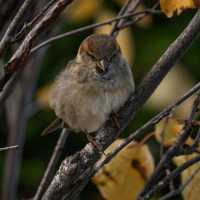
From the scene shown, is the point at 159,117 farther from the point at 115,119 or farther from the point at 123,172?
the point at 123,172

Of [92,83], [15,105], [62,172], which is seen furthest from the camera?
[15,105]

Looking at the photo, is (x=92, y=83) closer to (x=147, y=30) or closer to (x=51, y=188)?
(x=51, y=188)

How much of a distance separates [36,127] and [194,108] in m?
2.67

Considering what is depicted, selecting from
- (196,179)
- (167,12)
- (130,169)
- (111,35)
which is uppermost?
(111,35)

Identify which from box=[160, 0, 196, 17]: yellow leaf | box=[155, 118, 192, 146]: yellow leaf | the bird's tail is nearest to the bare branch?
box=[160, 0, 196, 17]: yellow leaf

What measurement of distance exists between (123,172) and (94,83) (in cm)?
36

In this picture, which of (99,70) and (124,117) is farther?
(99,70)

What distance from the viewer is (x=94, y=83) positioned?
2.48m

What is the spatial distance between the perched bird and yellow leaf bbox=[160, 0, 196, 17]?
0.60 m

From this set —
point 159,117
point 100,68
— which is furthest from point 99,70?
point 159,117

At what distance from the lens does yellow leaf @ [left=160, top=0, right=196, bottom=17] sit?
5.81ft

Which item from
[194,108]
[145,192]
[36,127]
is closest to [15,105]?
[145,192]

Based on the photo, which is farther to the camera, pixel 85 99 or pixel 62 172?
pixel 85 99

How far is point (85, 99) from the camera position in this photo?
8.17ft
